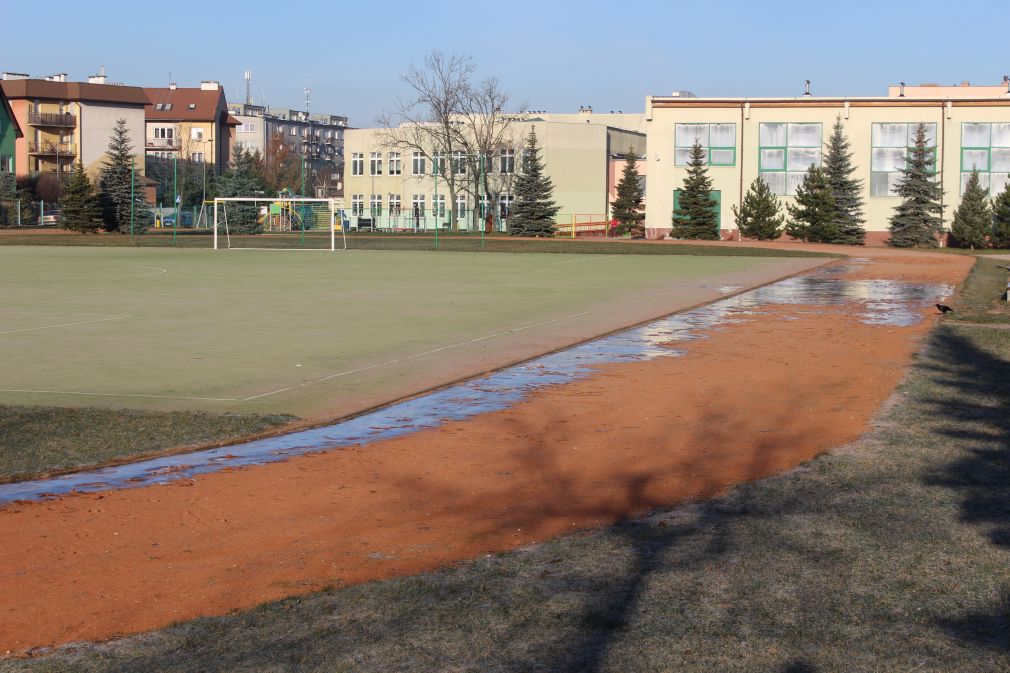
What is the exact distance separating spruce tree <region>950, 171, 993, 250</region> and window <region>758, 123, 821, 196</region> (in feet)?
25.7

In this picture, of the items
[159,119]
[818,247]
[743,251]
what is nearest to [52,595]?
[743,251]

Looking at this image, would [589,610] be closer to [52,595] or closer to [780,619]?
[780,619]

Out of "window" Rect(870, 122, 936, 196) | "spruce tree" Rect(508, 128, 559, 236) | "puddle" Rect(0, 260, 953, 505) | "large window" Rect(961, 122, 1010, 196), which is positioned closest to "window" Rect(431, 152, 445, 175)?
"spruce tree" Rect(508, 128, 559, 236)

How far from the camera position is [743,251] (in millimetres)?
48438

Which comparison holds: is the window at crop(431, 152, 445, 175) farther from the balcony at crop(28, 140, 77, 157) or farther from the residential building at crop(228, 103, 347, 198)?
the residential building at crop(228, 103, 347, 198)

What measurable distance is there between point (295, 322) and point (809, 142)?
48.9 m

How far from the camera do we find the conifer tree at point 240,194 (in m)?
72.1

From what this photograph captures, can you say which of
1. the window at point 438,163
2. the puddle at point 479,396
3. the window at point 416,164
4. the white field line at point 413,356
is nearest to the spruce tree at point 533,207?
the window at point 438,163

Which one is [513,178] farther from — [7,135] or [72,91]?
[72,91]

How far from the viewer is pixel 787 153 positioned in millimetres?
63969

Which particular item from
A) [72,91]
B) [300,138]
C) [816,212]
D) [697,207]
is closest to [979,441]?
[816,212]

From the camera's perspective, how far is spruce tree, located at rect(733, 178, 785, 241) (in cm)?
6234

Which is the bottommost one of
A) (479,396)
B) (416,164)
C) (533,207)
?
(479,396)

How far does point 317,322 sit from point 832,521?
1355 centimetres
